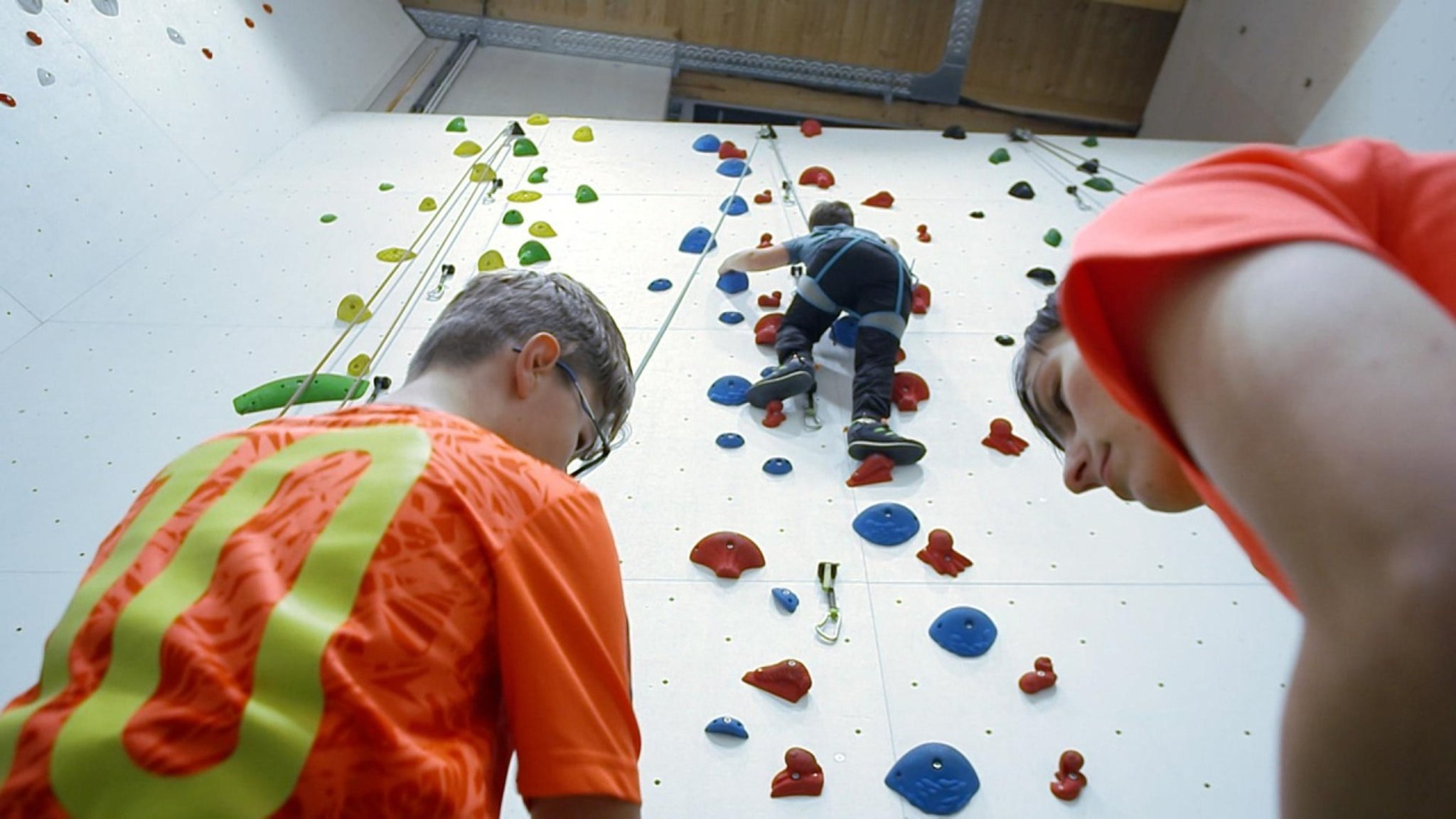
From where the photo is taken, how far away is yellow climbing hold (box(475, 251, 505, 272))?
2502 millimetres

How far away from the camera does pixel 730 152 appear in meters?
3.39

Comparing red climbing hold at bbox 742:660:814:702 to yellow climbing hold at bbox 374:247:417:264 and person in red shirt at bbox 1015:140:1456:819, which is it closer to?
person in red shirt at bbox 1015:140:1456:819

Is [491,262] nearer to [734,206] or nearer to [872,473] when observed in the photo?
[734,206]

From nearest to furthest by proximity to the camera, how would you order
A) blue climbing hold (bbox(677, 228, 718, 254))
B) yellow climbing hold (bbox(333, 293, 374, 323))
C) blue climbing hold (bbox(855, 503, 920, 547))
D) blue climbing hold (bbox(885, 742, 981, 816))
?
blue climbing hold (bbox(885, 742, 981, 816)), blue climbing hold (bbox(855, 503, 920, 547)), yellow climbing hold (bbox(333, 293, 374, 323)), blue climbing hold (bbox(677, 228, 718, 254))

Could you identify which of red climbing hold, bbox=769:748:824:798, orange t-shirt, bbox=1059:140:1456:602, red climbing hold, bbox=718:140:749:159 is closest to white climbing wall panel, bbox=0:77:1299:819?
red climbing hold, bbox=769:748:824:798

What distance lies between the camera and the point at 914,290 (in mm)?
2572

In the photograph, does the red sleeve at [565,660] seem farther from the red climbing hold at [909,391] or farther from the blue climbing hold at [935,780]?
the red climbing hold at [909,391]

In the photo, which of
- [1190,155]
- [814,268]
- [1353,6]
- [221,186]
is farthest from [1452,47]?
[221,186]

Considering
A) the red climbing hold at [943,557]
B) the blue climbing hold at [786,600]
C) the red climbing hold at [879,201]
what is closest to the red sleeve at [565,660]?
the blue climbing hold at [786,600]

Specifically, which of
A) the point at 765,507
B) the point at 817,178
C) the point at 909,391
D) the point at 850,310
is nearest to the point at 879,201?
the point at 817,178

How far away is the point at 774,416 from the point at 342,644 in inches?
59.6

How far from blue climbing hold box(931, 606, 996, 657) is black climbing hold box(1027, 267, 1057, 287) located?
142cm

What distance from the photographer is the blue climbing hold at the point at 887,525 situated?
177 cm

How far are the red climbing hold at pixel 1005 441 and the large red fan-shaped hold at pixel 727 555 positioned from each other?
0.68 m
